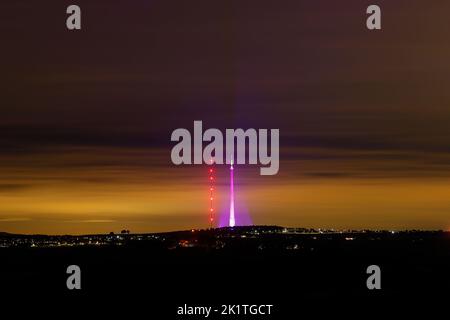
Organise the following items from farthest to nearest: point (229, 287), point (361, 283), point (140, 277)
→ point (140, 277)
point (361, 283)
point (229, 287)

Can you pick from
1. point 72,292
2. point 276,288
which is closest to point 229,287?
point 276,288

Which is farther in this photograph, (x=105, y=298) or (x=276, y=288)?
A: (x=276, y=288)

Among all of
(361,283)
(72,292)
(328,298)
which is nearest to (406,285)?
(361,283)
